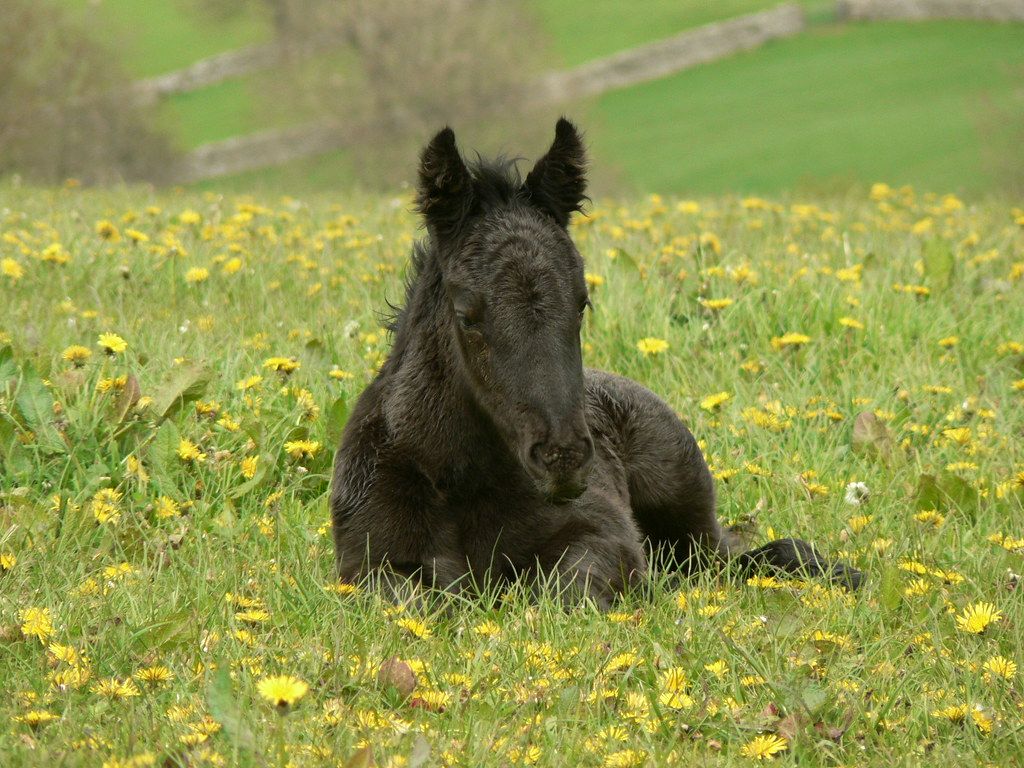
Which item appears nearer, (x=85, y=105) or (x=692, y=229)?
(x=692, y=229)

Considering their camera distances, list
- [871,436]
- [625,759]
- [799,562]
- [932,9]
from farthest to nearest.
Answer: [932,9], [871,436], [799,562], [625,759]

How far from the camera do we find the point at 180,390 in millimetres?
5297

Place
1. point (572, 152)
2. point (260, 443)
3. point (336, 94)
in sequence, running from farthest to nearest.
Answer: point (336, 94), point (260, 443), point (572, 152)

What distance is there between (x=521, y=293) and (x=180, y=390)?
7.14ft

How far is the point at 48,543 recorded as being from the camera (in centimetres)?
436

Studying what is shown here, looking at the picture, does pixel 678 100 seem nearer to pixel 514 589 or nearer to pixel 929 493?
pixel 929 493

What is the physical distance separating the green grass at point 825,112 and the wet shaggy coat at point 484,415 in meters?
27.6

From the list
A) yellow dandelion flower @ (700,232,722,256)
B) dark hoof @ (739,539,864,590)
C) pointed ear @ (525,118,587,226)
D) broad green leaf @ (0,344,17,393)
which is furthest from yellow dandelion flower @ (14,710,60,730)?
yellow dandelion flower @ (700,232,722,256)

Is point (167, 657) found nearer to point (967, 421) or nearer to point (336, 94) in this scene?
point (967, 421)

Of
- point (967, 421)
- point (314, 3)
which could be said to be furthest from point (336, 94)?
point (967, 421)

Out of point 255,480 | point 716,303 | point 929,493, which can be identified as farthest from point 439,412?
point 716,303

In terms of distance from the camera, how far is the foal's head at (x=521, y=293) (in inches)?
143

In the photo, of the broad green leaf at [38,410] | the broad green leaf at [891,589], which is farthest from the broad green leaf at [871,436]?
the broad green leaf at [38,410]

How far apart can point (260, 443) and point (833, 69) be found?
4230cm
